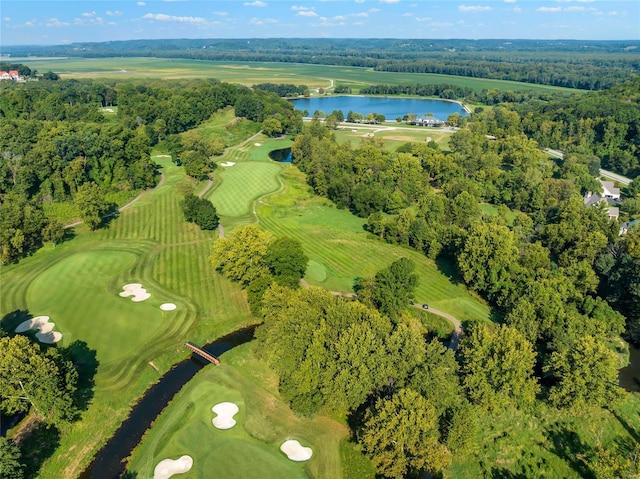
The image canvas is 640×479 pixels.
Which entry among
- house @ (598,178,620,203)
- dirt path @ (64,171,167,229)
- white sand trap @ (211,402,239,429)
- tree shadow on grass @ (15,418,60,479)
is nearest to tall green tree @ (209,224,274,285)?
white sand trap @ (211,402,239,429)

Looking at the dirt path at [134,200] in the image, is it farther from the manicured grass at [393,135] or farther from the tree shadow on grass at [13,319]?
the manicured grass at [393,135]

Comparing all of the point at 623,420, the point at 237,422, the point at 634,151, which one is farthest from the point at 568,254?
the point at 634,151

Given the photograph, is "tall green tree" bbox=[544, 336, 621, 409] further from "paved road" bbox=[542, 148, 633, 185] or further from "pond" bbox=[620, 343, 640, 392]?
"paved road" bbox=[542, 148, 633, 185]

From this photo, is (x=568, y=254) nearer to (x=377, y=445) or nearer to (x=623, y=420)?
(x=623, y=420)

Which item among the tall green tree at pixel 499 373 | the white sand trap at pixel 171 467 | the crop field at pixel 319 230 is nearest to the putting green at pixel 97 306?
the white sand trap at pixel 171 467

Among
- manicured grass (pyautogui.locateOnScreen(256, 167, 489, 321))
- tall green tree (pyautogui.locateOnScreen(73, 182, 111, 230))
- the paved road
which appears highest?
tall green tree (pyautogui.locateOnScreen(73, 182, 111, 230))

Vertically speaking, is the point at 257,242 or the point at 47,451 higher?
the point at 257,242
